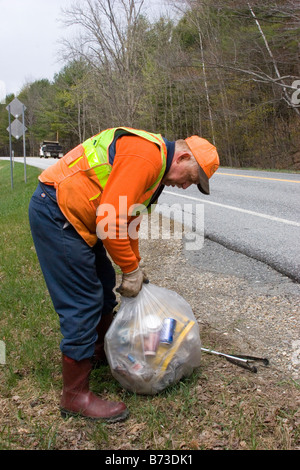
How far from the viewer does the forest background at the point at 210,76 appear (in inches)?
547

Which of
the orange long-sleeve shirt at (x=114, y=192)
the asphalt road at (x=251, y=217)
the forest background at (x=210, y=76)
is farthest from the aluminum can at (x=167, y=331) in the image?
the forest background at (x=210, y=76)

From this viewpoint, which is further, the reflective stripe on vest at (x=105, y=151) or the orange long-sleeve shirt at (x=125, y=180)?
the reflective stripe on vest at (x=105, y=151)

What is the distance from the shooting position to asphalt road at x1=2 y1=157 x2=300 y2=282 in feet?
14.6

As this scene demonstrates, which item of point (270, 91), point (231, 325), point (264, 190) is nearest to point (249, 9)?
point (270, 91)

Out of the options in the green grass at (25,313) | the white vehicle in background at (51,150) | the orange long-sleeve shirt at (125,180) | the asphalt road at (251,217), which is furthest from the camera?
the white vehicle in background at (51,150)

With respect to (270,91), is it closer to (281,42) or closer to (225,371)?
(281,42)

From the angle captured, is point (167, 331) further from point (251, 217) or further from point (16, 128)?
point (16, 128)

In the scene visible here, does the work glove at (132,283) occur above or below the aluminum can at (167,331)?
above

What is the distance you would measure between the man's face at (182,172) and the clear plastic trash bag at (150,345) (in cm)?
66

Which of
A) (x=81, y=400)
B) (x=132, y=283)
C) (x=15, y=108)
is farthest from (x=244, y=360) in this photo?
(x=15, y=108)

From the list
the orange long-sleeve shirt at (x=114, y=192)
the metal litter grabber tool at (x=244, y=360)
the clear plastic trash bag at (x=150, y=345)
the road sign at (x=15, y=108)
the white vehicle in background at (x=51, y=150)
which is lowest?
the white vehicle in background at (x=51, y=150)

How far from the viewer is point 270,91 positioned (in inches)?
842

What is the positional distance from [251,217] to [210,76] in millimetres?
14965

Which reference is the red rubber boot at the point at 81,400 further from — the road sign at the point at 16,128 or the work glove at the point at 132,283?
the road sign at the point at 16,128
